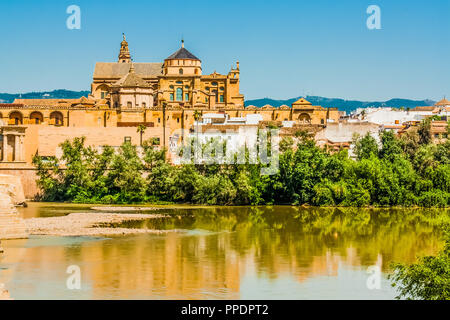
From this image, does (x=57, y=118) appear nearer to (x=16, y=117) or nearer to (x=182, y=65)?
(x=16, y=117)

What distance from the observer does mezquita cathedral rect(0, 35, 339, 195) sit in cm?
3878

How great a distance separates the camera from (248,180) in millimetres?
32969

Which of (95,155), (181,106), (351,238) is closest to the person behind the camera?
(351,238)

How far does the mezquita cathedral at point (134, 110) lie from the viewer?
127 ft

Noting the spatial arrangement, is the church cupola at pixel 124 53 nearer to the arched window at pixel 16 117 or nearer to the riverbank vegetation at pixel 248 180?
the arched window at pixel 16 117

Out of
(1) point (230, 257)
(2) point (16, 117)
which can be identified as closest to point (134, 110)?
(2) point (16, 117)

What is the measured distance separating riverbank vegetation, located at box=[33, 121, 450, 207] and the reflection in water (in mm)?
3480

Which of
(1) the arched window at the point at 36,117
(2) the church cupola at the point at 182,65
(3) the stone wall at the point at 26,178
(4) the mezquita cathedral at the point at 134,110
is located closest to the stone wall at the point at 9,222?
(3) the stone wall at the point at 26,178

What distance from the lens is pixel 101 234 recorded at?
76.9ft

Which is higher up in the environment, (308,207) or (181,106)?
(181,106)

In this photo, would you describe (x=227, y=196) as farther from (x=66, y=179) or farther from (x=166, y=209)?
(x=66, y=179)

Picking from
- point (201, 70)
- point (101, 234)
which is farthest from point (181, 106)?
point (101, 234)

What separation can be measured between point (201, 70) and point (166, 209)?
24331mm

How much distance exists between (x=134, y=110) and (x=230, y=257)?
27.9 meters
